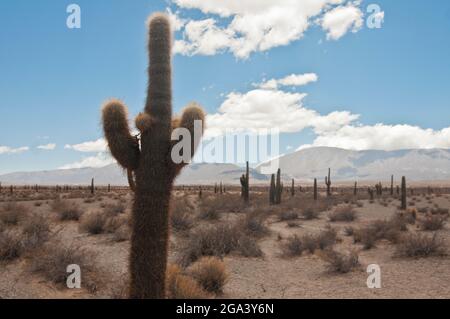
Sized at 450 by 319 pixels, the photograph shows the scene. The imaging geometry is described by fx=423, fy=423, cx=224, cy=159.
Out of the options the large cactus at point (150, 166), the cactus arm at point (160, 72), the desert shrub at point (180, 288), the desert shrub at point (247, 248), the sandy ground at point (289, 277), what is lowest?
the sandy ground at point (289, 277)

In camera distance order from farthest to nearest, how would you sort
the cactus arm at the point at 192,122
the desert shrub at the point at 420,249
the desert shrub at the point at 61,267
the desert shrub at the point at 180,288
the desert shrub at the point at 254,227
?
the desert shrub at the point at 254,227, the desert shrub at the point at 420,249, the desert shrub at the point at 61,267, the desert shrub at the point at 180,288, the cactus arm at the point at 192,122

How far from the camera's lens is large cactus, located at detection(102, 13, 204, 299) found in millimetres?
6727

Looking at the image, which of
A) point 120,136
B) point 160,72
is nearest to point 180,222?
point 120,136

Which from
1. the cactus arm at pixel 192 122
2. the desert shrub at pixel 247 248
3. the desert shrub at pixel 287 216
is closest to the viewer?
the cactus arm at pixel 192 122

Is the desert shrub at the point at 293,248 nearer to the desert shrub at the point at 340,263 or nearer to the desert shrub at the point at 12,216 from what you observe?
the desert shrub at the point at 340,263

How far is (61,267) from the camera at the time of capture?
32.2 feet

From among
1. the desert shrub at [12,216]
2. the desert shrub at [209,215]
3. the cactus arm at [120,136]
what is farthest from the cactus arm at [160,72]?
the desert shrub at [209,215]

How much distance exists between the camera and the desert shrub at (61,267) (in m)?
9.62

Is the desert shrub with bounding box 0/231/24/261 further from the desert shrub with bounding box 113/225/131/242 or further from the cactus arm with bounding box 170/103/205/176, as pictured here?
the cactus arm with bounding box 170/103/205/176
